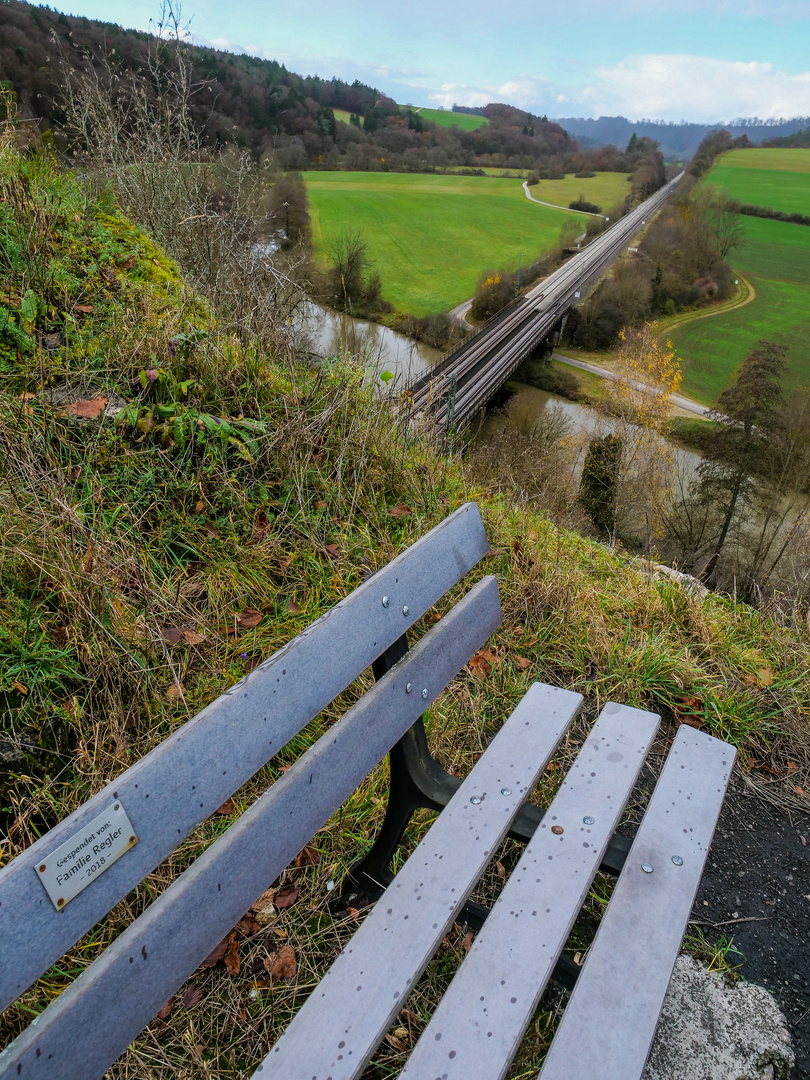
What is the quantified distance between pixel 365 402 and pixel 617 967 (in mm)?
2898

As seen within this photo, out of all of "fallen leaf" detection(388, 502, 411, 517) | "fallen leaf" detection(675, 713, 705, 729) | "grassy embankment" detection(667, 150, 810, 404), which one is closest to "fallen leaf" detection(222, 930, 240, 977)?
"fallen leaf" detection(675, 713, 705, 729)

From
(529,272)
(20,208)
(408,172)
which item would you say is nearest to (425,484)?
(20,208)

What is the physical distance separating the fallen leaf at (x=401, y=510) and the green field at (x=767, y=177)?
8482 centimetres

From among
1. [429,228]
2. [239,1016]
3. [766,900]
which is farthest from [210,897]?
[429,228]

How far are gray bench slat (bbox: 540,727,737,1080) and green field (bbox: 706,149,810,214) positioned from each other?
8615cm

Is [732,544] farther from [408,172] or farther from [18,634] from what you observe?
[408,172]

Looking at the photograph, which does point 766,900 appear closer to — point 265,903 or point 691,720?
point 691,720

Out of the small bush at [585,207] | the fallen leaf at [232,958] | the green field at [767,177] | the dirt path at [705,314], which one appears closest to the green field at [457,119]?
the small bush at [585,207]

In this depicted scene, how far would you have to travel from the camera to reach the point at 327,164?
46.3 m

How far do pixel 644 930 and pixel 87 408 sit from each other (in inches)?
114

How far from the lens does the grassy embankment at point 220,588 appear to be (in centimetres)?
185

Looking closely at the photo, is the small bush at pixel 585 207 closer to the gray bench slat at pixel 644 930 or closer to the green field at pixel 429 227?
the green field at pixel 429 227

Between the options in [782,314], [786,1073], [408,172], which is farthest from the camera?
[408,172]

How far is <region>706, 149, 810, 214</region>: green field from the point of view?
72062mm
